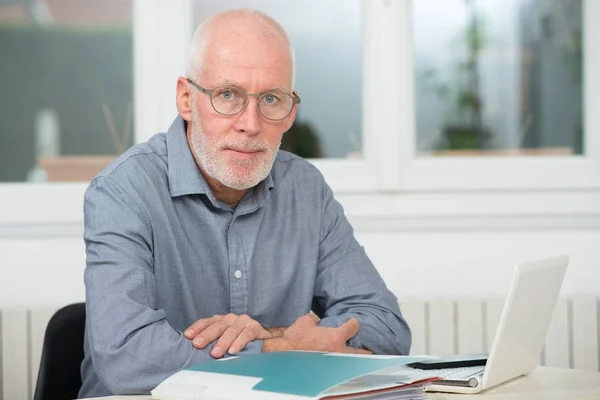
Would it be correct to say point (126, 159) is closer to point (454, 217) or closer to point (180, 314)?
point (180, 314)

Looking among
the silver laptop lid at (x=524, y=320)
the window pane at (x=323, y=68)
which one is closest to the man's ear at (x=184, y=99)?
the silver laptop lid at (x=524, y=320)

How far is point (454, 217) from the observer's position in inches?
120

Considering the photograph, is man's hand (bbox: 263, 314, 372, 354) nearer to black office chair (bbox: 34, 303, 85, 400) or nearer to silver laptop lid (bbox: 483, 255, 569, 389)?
silver laptop lid (bbox: 483, 255, 569, 389)

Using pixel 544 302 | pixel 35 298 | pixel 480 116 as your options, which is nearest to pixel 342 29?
pixel 480 116

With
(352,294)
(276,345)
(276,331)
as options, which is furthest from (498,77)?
(276,345)

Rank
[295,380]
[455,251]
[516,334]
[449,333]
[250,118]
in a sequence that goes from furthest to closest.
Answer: [455,251] → [449,333] → [250,118] → [516,334] → [295,380]

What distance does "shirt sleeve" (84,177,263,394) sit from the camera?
1.47 meters

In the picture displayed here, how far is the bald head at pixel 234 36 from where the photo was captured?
1780 mm

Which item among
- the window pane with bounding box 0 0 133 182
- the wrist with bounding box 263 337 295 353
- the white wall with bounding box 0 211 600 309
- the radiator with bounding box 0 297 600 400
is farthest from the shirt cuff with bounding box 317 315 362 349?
the window pane with bounding box 0 0 133 182

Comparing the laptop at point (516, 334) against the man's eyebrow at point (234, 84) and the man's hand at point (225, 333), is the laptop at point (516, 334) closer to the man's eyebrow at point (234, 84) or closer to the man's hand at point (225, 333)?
the man's hand at point (225, 333)

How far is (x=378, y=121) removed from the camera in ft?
10.0

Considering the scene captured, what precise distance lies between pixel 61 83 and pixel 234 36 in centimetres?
144

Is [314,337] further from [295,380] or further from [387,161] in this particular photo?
[387,161]

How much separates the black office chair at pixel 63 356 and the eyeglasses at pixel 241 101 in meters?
0.55
